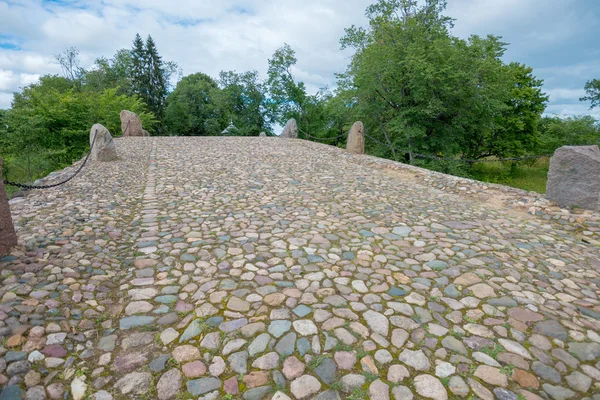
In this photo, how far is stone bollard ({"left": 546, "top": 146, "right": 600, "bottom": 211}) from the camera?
4.93 metres

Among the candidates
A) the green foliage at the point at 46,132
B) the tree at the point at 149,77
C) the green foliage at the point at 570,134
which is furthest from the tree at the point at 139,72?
the green foliage at the point at 570,134

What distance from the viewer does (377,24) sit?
16.8 m

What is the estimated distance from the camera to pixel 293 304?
2605 millimetres

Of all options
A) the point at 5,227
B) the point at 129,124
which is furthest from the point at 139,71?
the point at 5,227

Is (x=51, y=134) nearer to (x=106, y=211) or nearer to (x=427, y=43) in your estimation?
(x=106, y=211)

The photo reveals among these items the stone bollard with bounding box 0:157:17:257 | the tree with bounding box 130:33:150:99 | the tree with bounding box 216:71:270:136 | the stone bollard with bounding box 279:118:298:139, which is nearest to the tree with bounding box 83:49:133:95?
the tree with bounding box 130:33:150:99

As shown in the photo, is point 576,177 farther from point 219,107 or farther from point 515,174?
point 219,107

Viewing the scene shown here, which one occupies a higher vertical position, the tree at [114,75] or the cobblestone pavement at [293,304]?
the tree at [114,75]

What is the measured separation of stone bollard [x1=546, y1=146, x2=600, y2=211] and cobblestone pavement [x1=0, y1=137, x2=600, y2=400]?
2.95ft

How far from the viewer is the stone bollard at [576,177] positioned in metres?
4.93

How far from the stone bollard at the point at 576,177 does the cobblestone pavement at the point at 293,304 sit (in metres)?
0.90

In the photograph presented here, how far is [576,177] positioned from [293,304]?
5.39m

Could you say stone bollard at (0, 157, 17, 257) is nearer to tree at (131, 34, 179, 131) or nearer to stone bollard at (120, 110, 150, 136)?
stone bollard at (120, 110, 150, 136)

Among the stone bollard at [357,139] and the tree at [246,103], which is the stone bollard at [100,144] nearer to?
the stone bollard at [357,139]
